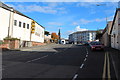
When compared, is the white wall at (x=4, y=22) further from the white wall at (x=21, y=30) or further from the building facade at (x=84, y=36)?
the building facade at (x=84, y=36)

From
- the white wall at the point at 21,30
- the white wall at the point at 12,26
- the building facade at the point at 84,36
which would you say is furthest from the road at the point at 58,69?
the building facade at the point at 84,36

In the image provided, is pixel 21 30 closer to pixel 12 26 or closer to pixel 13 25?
pixel 13 25

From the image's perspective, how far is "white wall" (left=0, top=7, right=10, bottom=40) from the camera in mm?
32844

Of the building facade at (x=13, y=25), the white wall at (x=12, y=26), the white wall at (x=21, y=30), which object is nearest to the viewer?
the white wall at (x=12, y=26)

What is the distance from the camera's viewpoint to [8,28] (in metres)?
35.2

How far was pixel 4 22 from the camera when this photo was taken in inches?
1339

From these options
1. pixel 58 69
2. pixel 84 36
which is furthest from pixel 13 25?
pixel 84 36

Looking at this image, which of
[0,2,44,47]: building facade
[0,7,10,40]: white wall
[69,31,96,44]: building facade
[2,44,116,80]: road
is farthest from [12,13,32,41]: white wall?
[69,31,96,44]: building facade

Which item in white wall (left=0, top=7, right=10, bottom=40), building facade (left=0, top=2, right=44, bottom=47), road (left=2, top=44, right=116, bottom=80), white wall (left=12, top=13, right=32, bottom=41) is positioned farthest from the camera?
white wall (left=12, top=13, right=32, bottom=41)

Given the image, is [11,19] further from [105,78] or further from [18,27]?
[105,78]

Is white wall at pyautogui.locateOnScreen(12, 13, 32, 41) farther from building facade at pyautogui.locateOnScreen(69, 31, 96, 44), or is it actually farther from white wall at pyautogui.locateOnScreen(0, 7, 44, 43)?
building facade at pyautogui.locateOnScreen(69, 31, 96, 44)

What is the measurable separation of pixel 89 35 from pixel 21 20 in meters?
123

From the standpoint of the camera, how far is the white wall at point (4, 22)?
3284 cm

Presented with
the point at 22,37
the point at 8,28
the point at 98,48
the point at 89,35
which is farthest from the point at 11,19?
the point at 89,35
